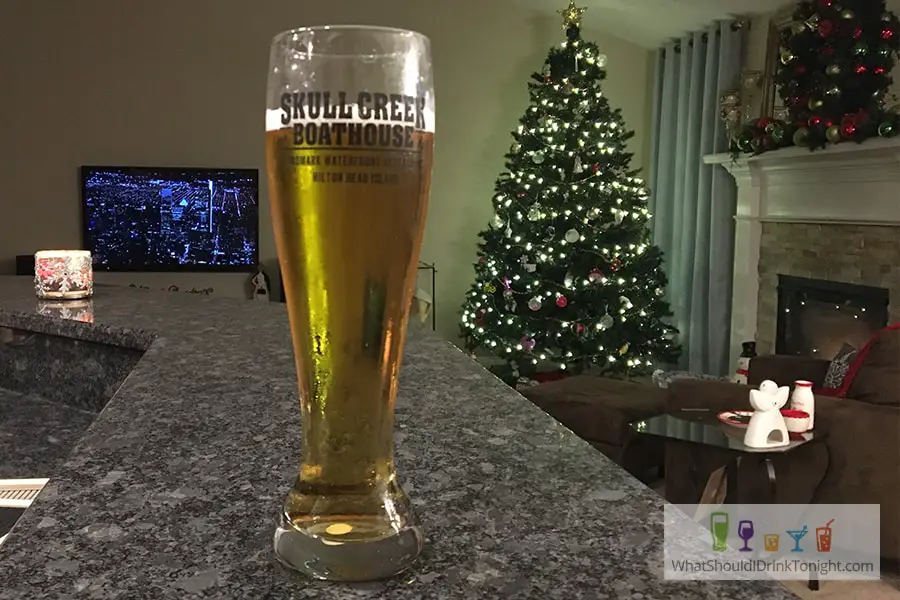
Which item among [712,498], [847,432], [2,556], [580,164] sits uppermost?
[580,164]

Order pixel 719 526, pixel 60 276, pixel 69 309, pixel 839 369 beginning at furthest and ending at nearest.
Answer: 1. pixel 839 369
2. pixel 719 526
3. pixel 60 276
4. pixel 69 309

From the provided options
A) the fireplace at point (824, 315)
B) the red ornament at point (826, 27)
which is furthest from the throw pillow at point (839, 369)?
the red ornament at point (826, 27)

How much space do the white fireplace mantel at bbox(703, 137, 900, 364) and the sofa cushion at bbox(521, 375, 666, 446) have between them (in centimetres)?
139

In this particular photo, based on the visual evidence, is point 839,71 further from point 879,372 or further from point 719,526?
point 719,526

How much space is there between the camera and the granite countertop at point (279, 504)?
425 mm

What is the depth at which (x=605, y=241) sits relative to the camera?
193 inches

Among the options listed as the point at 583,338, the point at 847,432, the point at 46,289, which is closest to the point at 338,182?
the point at 46,289

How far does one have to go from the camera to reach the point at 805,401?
2.52 m

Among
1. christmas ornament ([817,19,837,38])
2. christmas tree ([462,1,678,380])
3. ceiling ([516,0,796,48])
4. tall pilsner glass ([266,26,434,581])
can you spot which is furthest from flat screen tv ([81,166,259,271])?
tall pilsner glass ([266,26,434,581])

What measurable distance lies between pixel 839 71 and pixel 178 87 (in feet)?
12.9

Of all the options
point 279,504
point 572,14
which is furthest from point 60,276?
point 572,14

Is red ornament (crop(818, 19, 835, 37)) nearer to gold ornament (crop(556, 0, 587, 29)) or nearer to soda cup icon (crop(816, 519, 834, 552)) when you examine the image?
gold ornament (crop(556, 0, 587, 29))

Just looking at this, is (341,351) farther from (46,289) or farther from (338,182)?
(46,289)

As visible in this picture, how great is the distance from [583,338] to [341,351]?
14.8 feet
